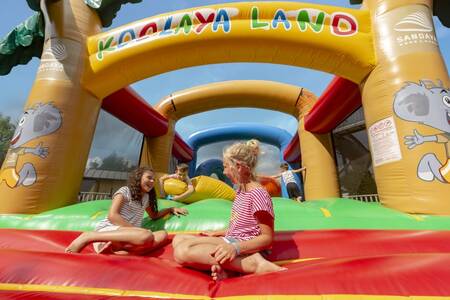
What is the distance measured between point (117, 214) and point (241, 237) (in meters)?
0.91

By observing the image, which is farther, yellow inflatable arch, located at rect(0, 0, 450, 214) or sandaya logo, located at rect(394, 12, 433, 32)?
sandaya logo, located at rect(394, 12, 433, 32)

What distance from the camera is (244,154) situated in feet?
4.49

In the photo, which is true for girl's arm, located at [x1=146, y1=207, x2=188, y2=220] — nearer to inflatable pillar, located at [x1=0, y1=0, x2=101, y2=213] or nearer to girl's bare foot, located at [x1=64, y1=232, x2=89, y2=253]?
girl's bare foot, located at [x1=64, y1=232, x2=89, y2=253]

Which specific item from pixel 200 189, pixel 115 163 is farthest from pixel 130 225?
pixel 115 163

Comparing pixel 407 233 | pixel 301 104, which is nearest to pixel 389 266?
pixel 407 233

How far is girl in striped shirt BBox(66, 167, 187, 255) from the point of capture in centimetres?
155

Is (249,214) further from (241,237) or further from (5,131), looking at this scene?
(5,131)

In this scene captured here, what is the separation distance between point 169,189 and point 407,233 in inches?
95.7

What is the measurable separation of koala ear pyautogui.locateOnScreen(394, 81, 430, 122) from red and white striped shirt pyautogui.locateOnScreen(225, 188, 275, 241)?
70.5 inches

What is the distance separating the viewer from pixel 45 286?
978mm

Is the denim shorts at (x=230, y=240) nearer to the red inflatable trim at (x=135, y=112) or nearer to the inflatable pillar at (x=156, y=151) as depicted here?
the red inflatable trim at (x=135, y=112)

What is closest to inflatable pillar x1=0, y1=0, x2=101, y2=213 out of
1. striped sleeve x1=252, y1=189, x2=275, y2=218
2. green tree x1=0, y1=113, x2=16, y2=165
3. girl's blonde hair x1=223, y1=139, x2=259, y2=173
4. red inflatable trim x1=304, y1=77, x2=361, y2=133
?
girl's blonde hair x1=223, y1=139, x2=259, y2=173

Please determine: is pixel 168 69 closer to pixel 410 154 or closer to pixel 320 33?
pixel 320 33

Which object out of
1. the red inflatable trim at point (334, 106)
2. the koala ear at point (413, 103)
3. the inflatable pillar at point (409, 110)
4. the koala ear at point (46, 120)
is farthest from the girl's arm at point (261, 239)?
the red inflatable trim at point (334, 106)
